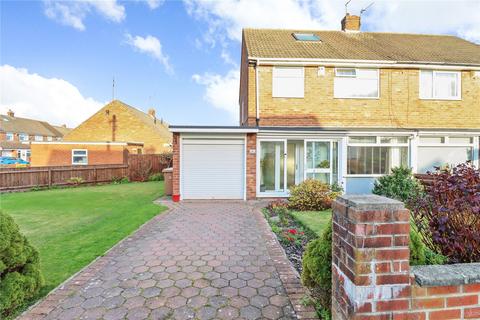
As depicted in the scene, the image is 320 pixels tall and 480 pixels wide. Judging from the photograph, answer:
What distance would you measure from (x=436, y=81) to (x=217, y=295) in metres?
13.8

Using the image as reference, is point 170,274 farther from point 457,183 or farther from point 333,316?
point 457,183

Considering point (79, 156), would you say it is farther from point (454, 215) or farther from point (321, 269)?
point (454, 215)

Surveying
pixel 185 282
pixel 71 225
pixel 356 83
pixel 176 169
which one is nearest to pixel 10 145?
pixel 176 169

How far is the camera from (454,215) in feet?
8.29

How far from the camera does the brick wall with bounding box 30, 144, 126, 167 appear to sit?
A: 69.1 ft

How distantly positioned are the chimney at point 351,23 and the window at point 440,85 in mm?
5264

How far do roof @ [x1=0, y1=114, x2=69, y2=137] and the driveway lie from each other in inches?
2173

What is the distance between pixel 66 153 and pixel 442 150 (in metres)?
25.0

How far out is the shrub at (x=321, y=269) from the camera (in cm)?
254

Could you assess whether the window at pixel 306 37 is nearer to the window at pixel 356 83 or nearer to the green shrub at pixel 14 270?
the window at pixel 356 83

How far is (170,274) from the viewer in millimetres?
3717

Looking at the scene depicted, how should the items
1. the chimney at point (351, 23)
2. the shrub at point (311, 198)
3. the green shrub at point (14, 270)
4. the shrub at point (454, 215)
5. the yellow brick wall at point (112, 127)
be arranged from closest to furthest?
the shrub at point (454, 215) < the green shrub at point (14, 270) < the shrub at point (311, 198) < the chimney at point (351, 23) < the yellow brick wall at point (112, 127)

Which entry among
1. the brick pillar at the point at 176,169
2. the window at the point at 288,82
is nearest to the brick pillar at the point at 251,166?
the window at the point at 288,82

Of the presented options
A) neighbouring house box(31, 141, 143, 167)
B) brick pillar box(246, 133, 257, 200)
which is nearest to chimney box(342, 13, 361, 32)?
brick pillar box(246, 133, 257, 200)
